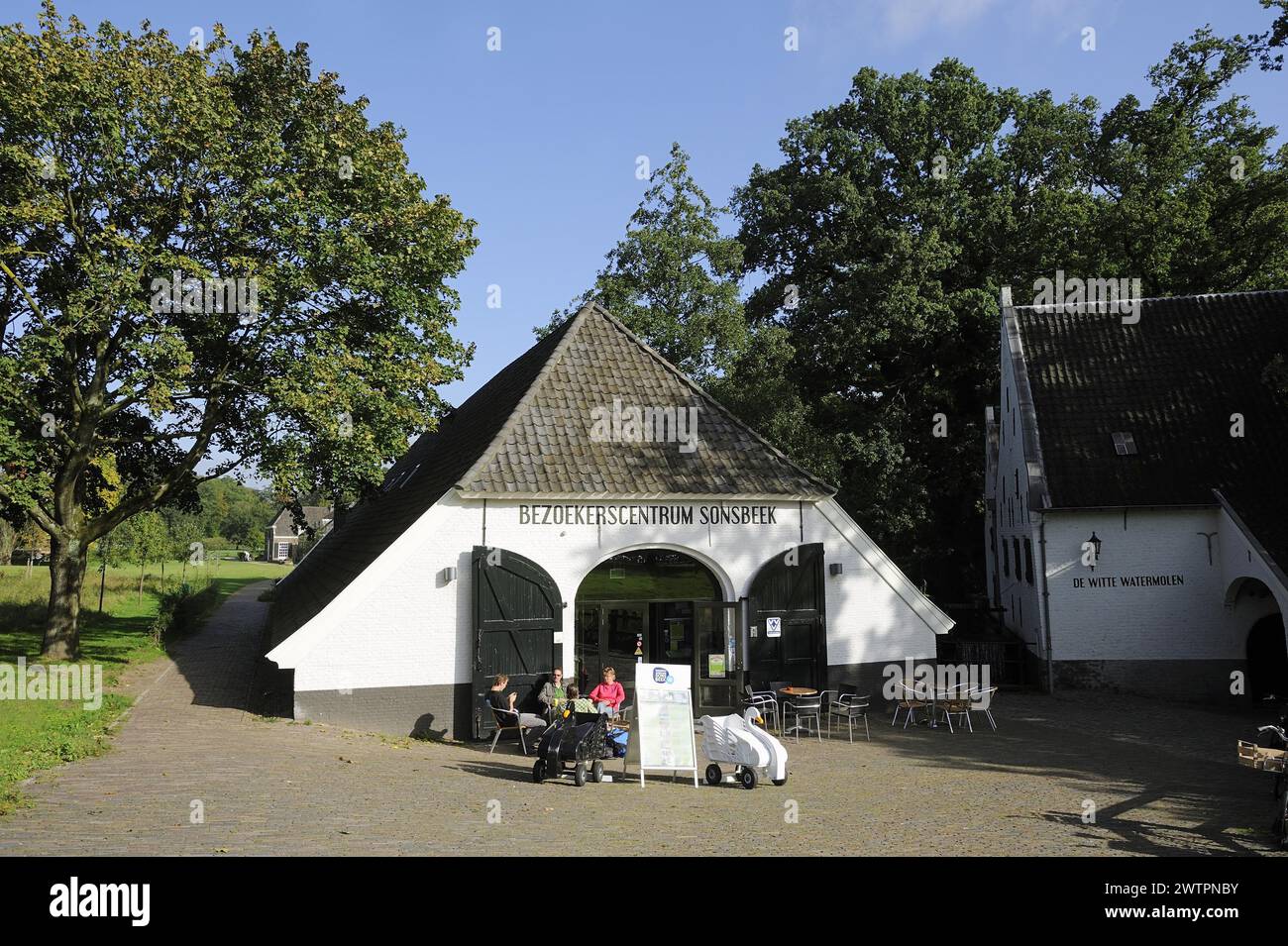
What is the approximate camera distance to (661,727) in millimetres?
11320

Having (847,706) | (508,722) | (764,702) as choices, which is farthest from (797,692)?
(508,722)

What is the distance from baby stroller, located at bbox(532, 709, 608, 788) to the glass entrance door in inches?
182

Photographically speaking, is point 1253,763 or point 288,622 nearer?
point 1253,763

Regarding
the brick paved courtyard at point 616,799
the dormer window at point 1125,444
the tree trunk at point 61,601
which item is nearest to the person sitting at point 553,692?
the brick paved courtyard at point 616,799

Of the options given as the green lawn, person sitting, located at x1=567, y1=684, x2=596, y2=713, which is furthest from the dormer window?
the green lawn

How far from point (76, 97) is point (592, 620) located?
13227mm

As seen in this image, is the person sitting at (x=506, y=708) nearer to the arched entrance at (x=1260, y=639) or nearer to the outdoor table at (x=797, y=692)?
the outdoor table at (x=797, y=692)

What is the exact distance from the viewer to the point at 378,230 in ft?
63.1

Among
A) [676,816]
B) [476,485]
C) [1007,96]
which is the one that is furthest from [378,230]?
[1007,96]

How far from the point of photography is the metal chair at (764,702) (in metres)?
14.8

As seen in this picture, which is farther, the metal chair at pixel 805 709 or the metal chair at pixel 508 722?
→ the metal chair at pixel 805 709

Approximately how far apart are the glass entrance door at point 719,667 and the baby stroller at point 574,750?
182 inches

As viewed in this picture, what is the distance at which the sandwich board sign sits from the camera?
36.8ft

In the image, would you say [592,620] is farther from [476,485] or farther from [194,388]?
[194,388]
